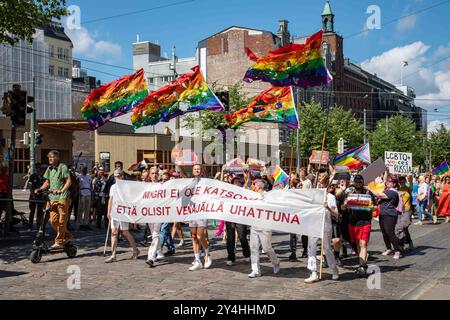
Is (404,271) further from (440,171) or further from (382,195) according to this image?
(440,171)

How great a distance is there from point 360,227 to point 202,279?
2.94 meters

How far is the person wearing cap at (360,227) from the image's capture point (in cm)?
930

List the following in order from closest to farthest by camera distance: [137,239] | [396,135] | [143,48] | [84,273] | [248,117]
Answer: [84,273]
[248,117]
[137,239]
[396,135]
[143,48]

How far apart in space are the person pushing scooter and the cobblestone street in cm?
66

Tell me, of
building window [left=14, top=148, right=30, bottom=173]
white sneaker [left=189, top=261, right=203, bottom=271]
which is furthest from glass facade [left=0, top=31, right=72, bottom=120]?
white sneaker [left=189, top=261, right=203, bottom=271]

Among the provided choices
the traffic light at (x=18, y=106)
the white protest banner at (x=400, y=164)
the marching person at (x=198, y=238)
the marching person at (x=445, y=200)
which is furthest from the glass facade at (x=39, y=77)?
the marching person at (x=198, y=238)

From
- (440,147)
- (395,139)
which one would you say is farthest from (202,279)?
(440,147)

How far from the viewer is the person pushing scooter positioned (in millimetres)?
10719

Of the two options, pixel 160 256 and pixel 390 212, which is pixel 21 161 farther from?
pixel 390 212

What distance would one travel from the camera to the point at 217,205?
385 inches

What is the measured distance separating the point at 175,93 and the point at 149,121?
99 cm
